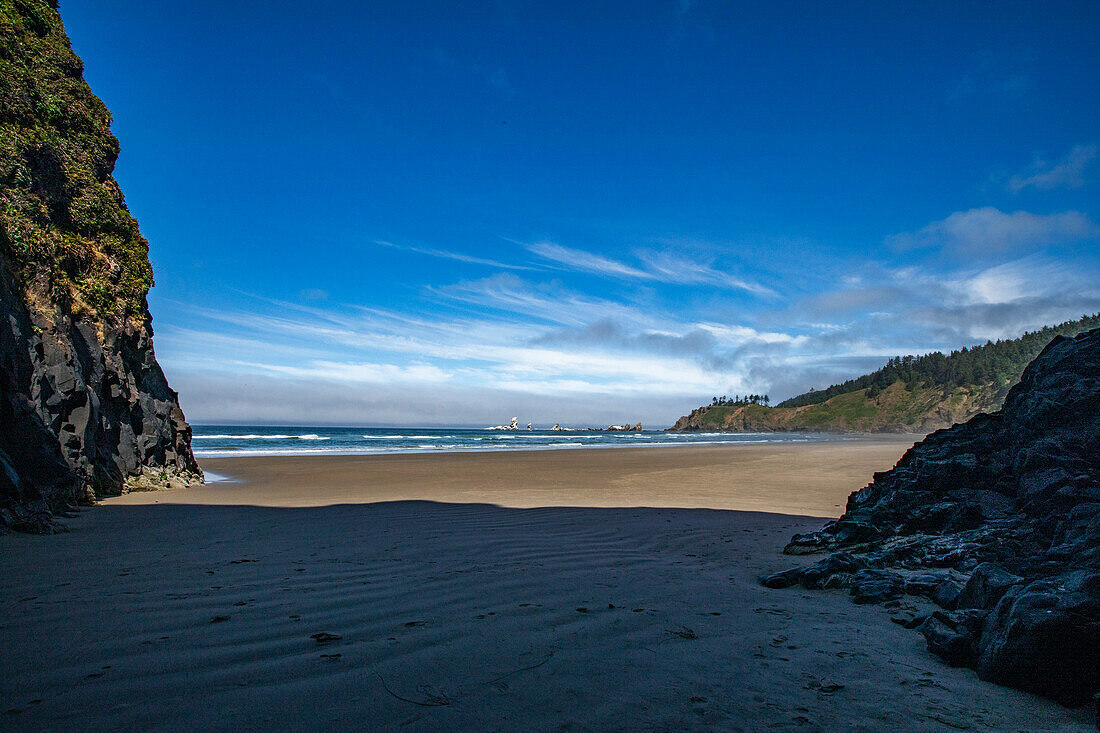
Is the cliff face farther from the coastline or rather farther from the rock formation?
the rock formation

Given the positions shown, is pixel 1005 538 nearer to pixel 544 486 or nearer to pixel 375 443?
pixel 544 486

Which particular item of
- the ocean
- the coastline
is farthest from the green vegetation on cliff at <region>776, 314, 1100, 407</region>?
the coastline

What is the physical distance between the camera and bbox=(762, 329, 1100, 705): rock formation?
256 centimetres

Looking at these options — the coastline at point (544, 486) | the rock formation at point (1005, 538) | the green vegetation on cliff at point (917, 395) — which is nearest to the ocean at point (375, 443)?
the coastline at point (544, 486)

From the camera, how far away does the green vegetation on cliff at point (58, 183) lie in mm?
10031

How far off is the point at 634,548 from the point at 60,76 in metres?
16.7

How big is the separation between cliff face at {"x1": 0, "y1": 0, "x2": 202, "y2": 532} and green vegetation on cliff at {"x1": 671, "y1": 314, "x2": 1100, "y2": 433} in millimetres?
97339

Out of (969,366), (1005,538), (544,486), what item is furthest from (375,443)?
(969,366)

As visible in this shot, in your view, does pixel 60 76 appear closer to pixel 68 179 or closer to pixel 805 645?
pixel 68 179

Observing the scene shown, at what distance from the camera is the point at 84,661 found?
2797 millimetres

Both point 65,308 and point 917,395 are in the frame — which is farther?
point 917,395

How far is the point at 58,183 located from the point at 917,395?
145 metres

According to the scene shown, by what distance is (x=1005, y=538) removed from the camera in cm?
469

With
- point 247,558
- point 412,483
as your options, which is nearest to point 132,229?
point 412,483
